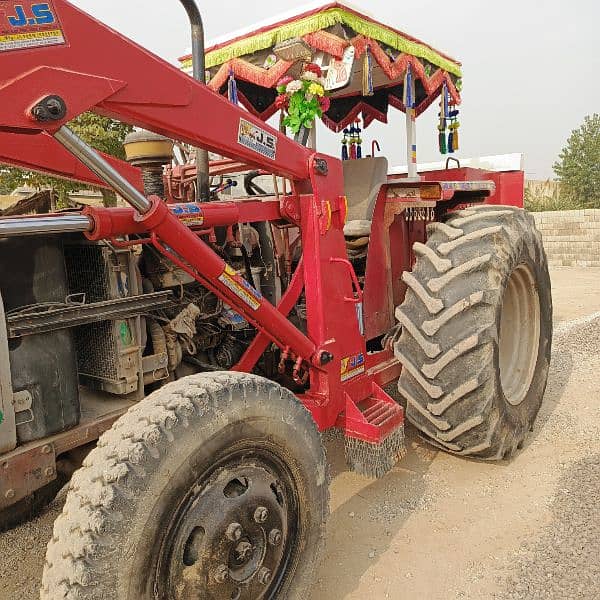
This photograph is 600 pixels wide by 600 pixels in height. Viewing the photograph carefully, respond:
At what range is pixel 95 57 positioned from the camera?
180 centimetres

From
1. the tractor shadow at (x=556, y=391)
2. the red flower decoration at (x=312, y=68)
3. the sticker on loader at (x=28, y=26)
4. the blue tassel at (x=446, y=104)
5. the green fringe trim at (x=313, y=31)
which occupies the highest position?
the green fringe trim at (x=313, y=31)

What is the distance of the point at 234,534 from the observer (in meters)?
1.79

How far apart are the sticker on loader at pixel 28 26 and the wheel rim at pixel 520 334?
287cm

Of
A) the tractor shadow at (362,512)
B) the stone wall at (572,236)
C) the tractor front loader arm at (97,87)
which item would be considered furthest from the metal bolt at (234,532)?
the stone wall at (572,236)

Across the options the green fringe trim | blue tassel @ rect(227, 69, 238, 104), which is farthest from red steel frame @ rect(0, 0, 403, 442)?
blue tassel @ rect(227, 69, 238, 104)

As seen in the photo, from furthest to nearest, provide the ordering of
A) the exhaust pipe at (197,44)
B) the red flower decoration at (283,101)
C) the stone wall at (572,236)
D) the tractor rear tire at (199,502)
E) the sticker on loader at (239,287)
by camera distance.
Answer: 1. the stone wall at (572,236)
2. the red flower decoration at (283,101)
3. the sticker on loader at (239,287)
4. the exhaust pipe at (197,44)
5. the tractor rear tire at (199,502)

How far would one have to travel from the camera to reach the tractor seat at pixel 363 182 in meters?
4.12

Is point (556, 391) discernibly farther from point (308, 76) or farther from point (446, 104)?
point (308, 76)

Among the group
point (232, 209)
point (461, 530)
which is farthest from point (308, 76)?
point (461, 530)

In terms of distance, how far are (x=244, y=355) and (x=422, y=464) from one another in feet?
4.40

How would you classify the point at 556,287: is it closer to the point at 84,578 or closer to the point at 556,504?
the point at 556,504

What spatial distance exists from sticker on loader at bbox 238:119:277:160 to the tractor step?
4.09ft

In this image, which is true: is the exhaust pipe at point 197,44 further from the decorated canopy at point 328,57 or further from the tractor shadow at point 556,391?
the tractor shadow at point 556,391

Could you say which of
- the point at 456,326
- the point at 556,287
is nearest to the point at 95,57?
the point at 456,326
